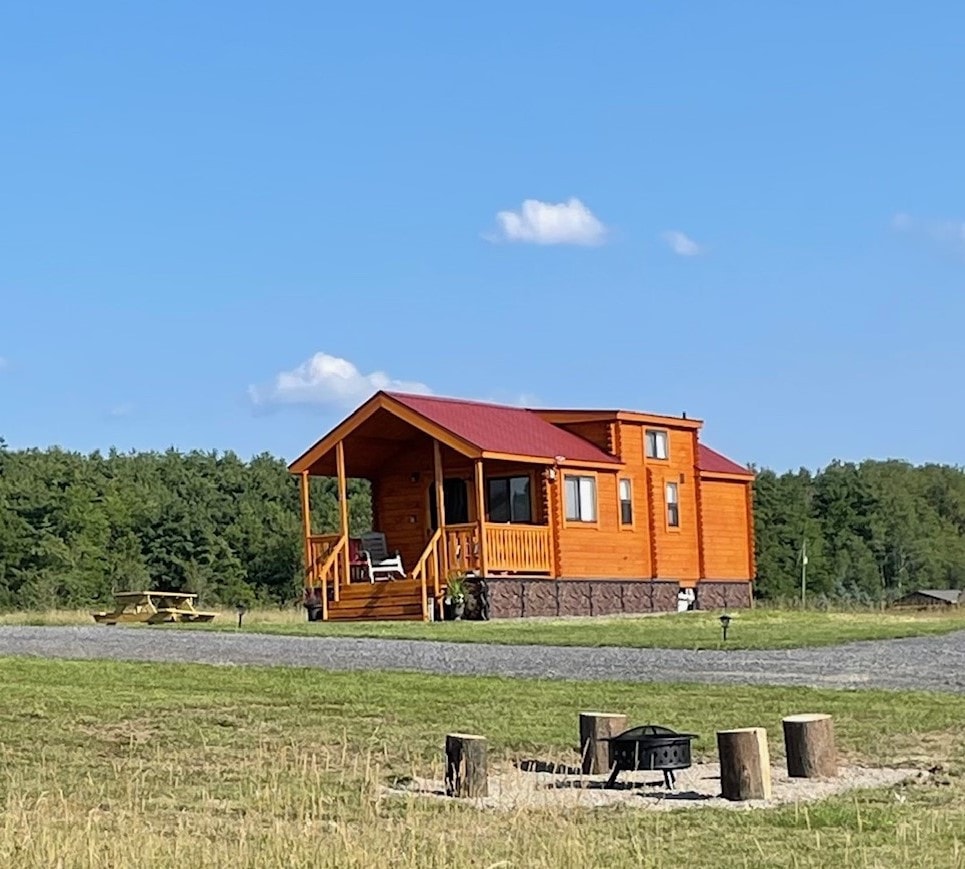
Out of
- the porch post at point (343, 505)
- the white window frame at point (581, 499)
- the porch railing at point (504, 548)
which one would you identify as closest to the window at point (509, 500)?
the white window frame at point (581, 499)

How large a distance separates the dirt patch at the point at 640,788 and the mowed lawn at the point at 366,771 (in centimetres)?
20

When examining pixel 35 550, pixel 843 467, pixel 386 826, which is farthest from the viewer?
pixel 843 467

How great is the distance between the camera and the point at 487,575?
26250 millimetres

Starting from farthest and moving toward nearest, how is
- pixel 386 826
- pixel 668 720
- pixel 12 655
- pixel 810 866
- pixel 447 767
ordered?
pixel 12 655 < pixel 668 720 < pixel 447 767 < pixel 386 826 < pixel 810 866

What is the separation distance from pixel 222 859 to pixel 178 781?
7.43 feet

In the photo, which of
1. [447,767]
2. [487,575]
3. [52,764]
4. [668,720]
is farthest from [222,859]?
[487,575]

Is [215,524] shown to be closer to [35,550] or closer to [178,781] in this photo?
[35,550]

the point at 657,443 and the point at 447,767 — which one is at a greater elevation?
the point at 657,443

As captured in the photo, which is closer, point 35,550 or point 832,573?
point 35,550

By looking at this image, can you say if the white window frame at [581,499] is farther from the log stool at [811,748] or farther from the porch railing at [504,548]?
the log stool at [811,748]

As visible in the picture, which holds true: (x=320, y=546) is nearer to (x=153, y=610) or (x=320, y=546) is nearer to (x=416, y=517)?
(x=416, y=517)

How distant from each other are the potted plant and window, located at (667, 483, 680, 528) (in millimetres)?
7071

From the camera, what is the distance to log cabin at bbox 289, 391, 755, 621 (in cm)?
2664

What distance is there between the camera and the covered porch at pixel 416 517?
86.6 ft
